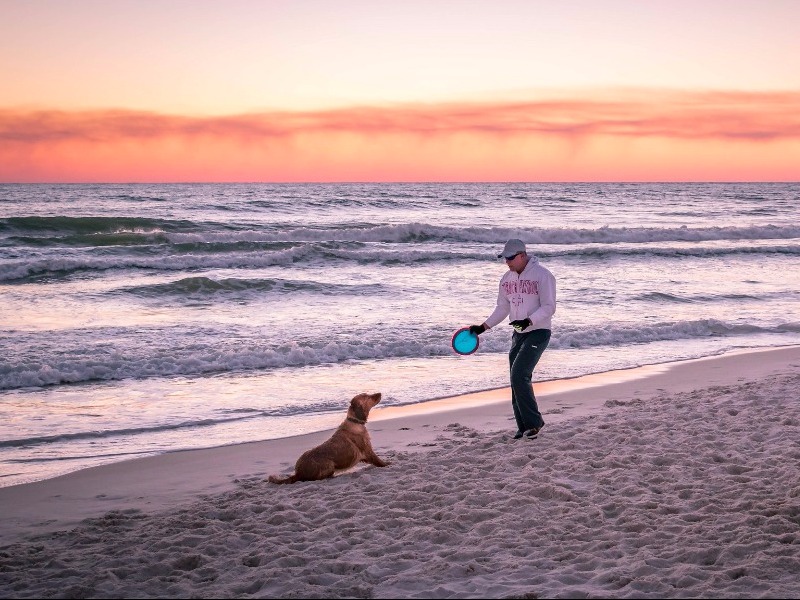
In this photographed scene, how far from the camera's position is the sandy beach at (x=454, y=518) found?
4.42 metres

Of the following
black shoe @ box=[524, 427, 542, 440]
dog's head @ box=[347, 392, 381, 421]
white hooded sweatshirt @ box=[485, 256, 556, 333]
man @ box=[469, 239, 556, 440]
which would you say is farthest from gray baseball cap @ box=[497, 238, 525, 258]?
dog's head @ box=[347, 392, 381, 421]

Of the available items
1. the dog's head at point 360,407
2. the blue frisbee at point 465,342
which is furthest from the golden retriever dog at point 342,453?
the blue frisbee at point 465,342

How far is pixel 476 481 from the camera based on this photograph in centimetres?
618

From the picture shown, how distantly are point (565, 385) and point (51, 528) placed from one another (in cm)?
684

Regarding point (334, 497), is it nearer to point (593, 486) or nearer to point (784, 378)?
point (593, 486)

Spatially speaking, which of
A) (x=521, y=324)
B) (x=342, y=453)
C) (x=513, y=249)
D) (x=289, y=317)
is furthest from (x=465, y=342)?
(x=289, y=317)

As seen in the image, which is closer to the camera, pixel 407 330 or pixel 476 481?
pixel 476 481

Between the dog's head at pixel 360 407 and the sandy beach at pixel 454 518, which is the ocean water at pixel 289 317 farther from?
the dog's head at pixel 360 407

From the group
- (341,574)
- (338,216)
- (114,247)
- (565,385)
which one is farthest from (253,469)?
(338,216)

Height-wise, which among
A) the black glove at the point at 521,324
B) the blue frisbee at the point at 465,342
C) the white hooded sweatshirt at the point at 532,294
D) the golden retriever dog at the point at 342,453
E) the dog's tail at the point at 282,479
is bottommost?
the dog's tail at the point at 282,479

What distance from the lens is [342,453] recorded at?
6.68 meters

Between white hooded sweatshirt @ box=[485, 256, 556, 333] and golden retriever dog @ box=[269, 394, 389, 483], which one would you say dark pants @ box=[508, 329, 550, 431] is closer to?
white hooded sweatshirt @ box=[485, 256, 556, 333]

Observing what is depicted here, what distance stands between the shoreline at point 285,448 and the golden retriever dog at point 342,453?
0.54 m

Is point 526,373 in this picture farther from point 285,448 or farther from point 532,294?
point 285,448
